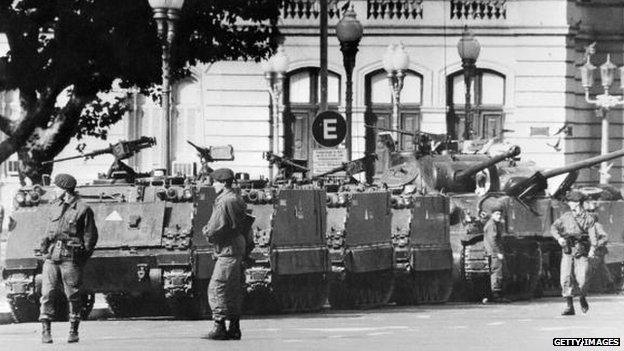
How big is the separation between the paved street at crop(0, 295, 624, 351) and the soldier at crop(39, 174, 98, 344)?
392mm

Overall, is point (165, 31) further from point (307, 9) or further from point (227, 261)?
point (307, 9)

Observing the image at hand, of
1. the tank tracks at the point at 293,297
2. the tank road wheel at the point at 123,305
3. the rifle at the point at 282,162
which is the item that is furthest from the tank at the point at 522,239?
the tank road wheel at the point at 123,305

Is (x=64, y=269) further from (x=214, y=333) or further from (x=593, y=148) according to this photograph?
(x=593, y=148)

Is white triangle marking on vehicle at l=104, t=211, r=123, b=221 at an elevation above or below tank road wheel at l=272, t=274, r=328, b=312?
above

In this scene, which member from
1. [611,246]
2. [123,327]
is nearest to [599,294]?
[611,246]

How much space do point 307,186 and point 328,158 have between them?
4.03 metres

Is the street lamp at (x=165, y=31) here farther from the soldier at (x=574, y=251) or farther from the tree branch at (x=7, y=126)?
the tree branch at (x=7, y=126)

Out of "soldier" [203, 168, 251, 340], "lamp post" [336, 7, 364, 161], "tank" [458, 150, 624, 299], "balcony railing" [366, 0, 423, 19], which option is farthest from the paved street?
"balcony railing" [366, 0, 423, 19]

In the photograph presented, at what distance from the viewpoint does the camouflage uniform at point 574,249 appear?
29.1m

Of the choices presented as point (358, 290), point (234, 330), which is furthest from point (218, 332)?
point (358, 290)

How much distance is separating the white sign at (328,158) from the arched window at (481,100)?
51.7 ft

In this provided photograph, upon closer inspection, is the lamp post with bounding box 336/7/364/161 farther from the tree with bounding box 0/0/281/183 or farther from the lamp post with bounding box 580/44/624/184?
the lamp post with bounding box 580/44/624/184

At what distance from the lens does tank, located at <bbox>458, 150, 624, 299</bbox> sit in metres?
33.3

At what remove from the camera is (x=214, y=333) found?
2336 centimetres
